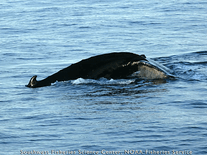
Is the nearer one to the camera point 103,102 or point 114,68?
point 103,102

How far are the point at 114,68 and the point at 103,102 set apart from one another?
1176mm

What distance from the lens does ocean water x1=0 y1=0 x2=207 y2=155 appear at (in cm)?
727

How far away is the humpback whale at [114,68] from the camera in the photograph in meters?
10.5

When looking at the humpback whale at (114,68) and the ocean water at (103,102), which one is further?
the humpback whale at (114,68)

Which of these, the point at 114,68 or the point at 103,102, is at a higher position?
the point at 114,68

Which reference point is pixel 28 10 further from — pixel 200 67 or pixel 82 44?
pixel 200 67

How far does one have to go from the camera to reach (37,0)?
42625mm

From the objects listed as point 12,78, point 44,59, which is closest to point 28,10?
point 44,59

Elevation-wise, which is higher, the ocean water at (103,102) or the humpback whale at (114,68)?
the humpback whale at (114,68)

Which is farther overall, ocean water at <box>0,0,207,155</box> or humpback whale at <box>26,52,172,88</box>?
humpback whale at <box>26,52,172,88</box>

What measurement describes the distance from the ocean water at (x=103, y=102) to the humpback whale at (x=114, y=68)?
205 millimetres

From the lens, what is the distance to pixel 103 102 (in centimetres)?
977

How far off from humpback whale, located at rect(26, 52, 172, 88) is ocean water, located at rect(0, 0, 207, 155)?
8.1 inches

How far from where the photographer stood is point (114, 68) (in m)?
10.6
